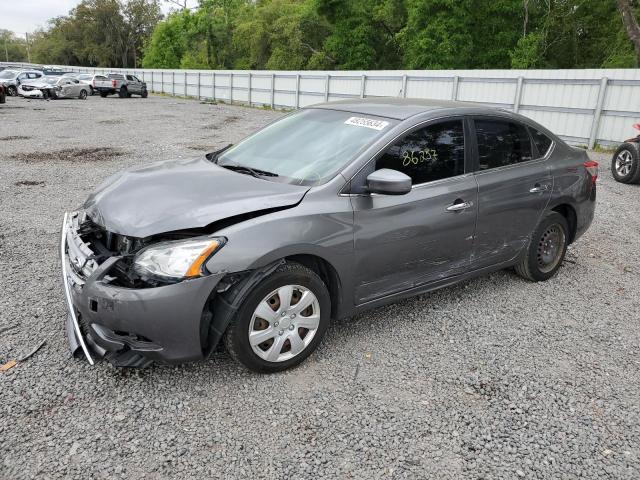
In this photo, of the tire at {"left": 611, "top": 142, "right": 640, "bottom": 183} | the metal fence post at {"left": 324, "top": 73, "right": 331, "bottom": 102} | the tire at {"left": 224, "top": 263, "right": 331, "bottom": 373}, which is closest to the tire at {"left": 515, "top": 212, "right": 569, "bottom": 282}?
the tire at {"left": 224, "top": 263, "right": 331, "bottom": 373}

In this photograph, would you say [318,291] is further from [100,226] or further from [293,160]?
[100,226]

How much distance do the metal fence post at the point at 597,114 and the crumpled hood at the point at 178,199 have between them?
45.1 ft

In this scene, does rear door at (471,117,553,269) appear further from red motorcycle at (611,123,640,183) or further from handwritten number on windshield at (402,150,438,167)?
red motorcycle at (611,123,640,183)

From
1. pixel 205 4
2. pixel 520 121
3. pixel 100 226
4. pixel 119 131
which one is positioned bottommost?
pixel 119 131

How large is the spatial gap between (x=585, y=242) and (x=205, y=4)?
235 ft

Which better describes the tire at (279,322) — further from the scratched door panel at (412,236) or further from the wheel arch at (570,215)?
the wheel arch at (570,215)

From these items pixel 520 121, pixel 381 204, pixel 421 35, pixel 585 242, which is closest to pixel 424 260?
pixel 381 204

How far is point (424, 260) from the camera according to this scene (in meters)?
3.86

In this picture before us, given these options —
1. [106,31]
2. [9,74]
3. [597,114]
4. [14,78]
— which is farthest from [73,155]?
[106,31]

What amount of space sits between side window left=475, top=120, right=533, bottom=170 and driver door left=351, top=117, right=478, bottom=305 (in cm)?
22

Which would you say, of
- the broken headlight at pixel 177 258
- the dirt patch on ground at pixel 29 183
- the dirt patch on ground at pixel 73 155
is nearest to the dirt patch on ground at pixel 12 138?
the dirt patch on ground at pixel 73 155

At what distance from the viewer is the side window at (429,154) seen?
12.1ft

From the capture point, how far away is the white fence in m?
14.1

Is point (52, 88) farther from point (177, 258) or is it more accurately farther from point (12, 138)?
point (177, 258)
